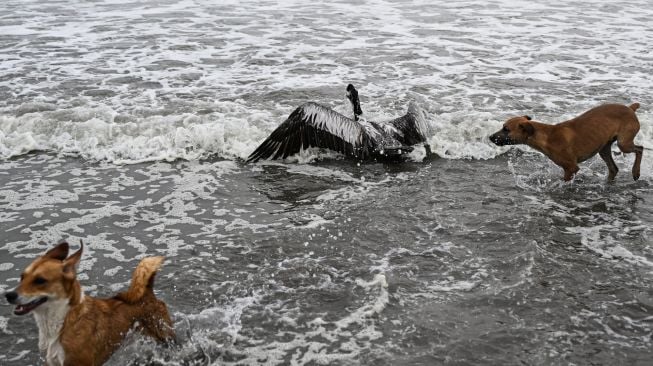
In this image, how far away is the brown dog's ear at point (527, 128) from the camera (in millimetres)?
7254

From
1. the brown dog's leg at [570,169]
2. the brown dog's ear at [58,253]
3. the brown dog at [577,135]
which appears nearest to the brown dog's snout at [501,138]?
the brown dog at [577,135]

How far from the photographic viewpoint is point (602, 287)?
5125 millimetres

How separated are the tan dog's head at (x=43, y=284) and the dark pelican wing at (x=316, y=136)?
5014mm

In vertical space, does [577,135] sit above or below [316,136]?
above

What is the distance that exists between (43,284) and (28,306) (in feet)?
0.46

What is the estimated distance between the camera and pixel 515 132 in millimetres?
7359

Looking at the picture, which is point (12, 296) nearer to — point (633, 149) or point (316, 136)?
point (316, 136)

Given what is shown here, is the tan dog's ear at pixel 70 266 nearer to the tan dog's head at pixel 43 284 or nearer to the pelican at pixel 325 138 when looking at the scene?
the tan dog's head at pixel 43 284

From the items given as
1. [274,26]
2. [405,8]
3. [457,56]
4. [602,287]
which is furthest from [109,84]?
[405,8]

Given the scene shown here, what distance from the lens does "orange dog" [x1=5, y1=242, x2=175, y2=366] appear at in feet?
11.2

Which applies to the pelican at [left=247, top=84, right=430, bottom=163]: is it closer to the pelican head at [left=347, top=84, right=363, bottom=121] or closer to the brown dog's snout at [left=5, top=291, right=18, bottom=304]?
the pelican head at [left=347, top=84, right=363, bottom=121]

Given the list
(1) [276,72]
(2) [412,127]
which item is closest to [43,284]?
(2) [412,127]

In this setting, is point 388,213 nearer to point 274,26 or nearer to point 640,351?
point 640,351

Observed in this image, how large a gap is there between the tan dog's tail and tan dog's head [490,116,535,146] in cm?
488
